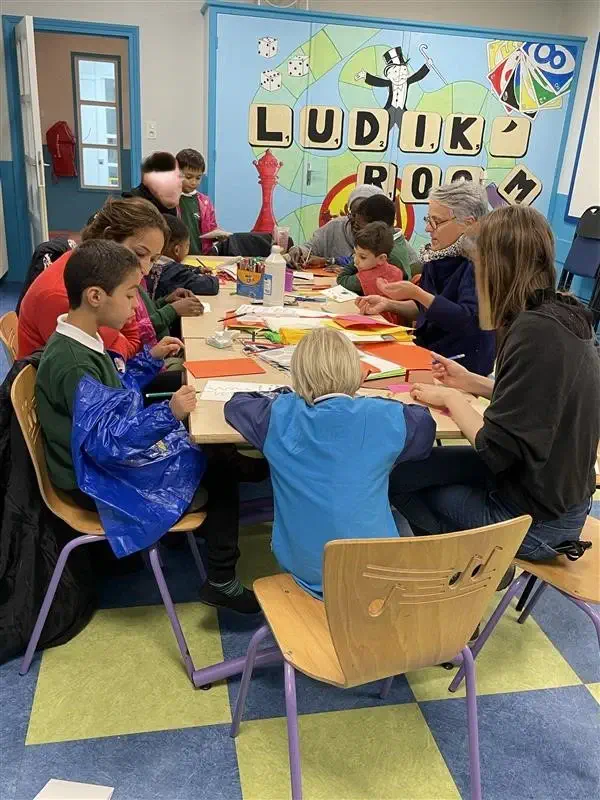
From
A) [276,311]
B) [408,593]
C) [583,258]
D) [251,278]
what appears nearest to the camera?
[408,593]

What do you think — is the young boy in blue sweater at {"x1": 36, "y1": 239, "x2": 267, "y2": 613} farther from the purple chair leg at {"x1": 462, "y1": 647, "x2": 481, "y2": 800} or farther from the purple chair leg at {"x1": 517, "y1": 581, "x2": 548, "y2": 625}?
the purple chair leg at {"x1": 517, "y1": 581, "x2": 548, "y2": 625}

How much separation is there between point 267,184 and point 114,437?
416cm

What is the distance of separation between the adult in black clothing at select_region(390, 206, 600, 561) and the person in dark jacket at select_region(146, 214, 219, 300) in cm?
138

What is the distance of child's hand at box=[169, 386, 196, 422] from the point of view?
1.54 metres

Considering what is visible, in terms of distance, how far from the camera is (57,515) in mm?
1630

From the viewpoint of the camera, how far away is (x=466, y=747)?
5.09 ft

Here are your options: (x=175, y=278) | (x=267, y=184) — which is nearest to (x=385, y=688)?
(x=175, y=278)

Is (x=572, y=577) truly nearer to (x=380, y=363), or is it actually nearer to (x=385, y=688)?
(x=385, y=688)

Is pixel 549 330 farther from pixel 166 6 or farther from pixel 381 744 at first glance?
pixel 166 6

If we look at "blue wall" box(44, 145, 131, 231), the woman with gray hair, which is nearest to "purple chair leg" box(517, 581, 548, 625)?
the woman with gray hair

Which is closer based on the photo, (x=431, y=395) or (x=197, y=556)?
(x=431, y=395)

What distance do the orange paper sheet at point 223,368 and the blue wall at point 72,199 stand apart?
6569mm

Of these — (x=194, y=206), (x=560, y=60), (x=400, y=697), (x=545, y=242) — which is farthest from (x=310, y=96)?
(x=400, y=697)

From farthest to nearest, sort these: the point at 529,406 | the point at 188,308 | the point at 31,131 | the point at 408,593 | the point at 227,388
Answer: the point at 31,131, the point at 188,308, the point at 227,388, the point at 529,406, the point at 408,593
